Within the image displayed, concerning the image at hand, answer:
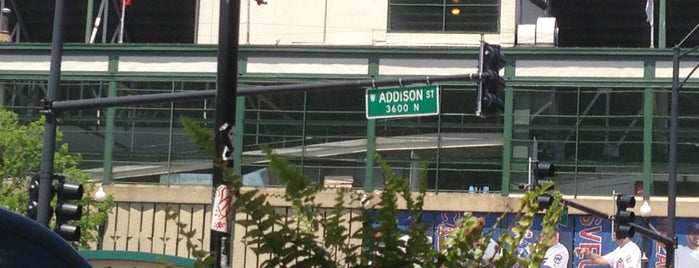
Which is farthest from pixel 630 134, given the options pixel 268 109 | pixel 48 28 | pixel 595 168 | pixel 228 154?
pixel 228 154

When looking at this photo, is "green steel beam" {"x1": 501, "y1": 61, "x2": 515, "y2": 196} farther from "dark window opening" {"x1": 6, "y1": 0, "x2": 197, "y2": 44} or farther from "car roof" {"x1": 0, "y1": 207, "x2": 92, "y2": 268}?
"car roof" {"x1": 0, "y1": 207, "x2": 92, "y2": 268}

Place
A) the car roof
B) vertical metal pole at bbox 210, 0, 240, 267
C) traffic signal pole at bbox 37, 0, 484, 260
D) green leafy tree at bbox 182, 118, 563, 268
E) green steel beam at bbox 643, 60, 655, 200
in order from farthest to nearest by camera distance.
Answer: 1. green steel beam at bbox 643, 60, 655, 200
2. traffic signal pole at bbox 37, 0, 484, 260
3. vertical metal pole at bbox 210, 0, 240, 267
4. green leafy tree at bbox 182, 118, 563, 268
5. the car roof

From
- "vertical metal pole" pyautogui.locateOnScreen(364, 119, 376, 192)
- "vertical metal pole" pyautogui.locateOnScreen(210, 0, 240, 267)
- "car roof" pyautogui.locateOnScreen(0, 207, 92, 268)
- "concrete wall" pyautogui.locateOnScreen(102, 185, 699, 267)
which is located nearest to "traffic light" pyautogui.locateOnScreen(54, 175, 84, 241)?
"vertical metal pole" pyautogui.locateOnScreen(210, 0, 240, 267)

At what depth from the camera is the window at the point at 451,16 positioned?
38188 millimetres

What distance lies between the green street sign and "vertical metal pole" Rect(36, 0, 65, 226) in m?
4.55

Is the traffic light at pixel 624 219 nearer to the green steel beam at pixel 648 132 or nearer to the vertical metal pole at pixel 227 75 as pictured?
the green steel beam at pixel 648 132

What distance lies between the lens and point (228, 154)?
11898 mm

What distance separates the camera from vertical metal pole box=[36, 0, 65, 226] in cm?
1731

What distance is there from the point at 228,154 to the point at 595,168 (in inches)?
1008

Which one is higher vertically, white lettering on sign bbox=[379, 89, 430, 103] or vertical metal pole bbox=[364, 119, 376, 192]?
white lettering on sign bbox=[379, 89, 430, 103]

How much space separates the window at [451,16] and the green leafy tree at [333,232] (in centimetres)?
3339

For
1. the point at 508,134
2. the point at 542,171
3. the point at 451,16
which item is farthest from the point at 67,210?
the point at 451,16

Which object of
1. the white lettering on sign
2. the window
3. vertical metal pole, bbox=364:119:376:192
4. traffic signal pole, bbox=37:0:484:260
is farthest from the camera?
the window

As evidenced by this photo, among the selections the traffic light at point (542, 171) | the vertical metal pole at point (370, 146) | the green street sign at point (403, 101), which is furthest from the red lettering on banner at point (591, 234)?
the green street sign at point (403, 101)
